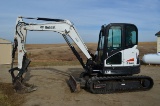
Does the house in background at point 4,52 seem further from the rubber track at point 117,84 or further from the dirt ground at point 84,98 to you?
the rubber track at point 117,84

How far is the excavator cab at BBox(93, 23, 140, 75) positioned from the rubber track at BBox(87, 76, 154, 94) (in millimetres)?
321

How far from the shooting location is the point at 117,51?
12.4 m

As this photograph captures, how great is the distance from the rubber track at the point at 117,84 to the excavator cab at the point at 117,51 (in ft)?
1.05

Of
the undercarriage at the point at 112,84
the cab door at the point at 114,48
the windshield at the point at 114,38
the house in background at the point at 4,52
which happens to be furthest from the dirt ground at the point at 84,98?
the house in background at the point at 4,52

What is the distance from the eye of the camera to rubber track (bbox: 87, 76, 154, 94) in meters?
12.0

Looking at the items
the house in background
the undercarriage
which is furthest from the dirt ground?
the house in background

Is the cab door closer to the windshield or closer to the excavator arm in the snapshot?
the windshield

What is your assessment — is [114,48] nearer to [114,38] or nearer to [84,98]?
[114,38]

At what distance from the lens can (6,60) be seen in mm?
27953

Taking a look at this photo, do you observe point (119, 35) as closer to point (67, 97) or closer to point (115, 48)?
point (115, 48)

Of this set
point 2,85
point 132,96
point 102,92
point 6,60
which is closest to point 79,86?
point 102,92

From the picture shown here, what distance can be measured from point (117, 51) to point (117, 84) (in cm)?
149

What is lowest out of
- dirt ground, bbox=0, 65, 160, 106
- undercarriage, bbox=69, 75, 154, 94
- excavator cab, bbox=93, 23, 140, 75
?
dirt ground, bbox=0, 65, 160, 106

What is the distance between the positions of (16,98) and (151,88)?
6266mm
